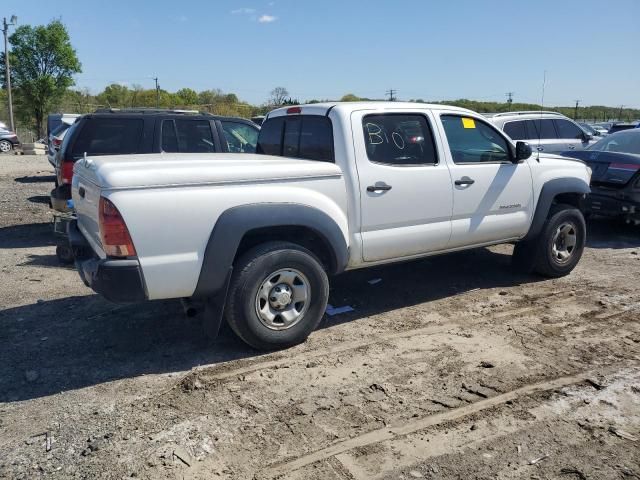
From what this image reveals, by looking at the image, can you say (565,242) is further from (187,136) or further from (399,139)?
(187,136)

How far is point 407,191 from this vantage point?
4984mm

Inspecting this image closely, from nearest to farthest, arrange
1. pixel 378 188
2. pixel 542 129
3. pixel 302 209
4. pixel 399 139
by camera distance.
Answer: pixel 302 209 → pixel 378 188 → pixel 399 139 → pixel 542 129

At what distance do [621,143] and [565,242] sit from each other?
3.91 metres

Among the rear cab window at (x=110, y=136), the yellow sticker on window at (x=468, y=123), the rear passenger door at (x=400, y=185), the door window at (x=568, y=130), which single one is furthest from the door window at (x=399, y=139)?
the door window at (x=568, y=130)

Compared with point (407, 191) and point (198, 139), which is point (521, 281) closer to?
point (407, 191)

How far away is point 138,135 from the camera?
7.93m

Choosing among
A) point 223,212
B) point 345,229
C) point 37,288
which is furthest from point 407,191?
point 37,288

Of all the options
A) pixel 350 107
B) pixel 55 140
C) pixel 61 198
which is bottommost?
pixel 61 198

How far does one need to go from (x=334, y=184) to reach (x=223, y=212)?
3.36 ft

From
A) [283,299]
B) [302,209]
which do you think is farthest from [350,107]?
[283,299]

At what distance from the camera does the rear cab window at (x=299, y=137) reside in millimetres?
4918

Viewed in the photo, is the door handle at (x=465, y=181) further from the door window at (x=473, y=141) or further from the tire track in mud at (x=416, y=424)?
the tire track in mud at (x=416, y=424)

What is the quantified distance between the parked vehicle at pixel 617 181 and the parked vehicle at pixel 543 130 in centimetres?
260

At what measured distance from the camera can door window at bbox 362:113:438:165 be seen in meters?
4.91
